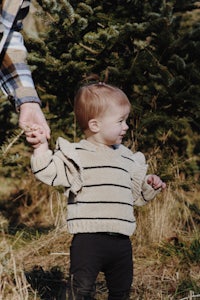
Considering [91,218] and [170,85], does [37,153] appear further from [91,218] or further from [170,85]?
[170,85]

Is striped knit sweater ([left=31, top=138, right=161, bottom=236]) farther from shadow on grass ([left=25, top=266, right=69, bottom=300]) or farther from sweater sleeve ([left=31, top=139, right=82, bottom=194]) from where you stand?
shadow on grass ([left=25, top=266, right=69, bottom=300])

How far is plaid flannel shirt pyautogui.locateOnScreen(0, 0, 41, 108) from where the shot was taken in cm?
276

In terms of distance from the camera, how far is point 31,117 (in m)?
2.66

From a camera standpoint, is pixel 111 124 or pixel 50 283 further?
pixel 50 283

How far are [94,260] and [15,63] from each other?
99cm

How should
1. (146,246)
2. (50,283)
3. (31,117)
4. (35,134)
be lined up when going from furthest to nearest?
(146,246) → (50,283) → (31,117) → (35,134)

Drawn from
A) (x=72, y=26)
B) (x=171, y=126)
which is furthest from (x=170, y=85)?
(x=72, y=26)

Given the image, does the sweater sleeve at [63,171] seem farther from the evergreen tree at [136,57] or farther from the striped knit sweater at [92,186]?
the evergreen tree at [136,57]

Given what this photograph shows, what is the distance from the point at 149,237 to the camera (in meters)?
4.43

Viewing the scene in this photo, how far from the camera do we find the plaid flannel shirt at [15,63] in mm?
2755

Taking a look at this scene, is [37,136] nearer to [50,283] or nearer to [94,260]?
[94,260]

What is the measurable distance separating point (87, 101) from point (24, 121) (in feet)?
1.46

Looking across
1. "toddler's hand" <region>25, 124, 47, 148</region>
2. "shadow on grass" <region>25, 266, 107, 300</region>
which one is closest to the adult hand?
"toddler's hand" <region>25, 124, 47, 148</region>

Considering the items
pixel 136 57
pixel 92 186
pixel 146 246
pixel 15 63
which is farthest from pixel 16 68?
pixel 146 246
